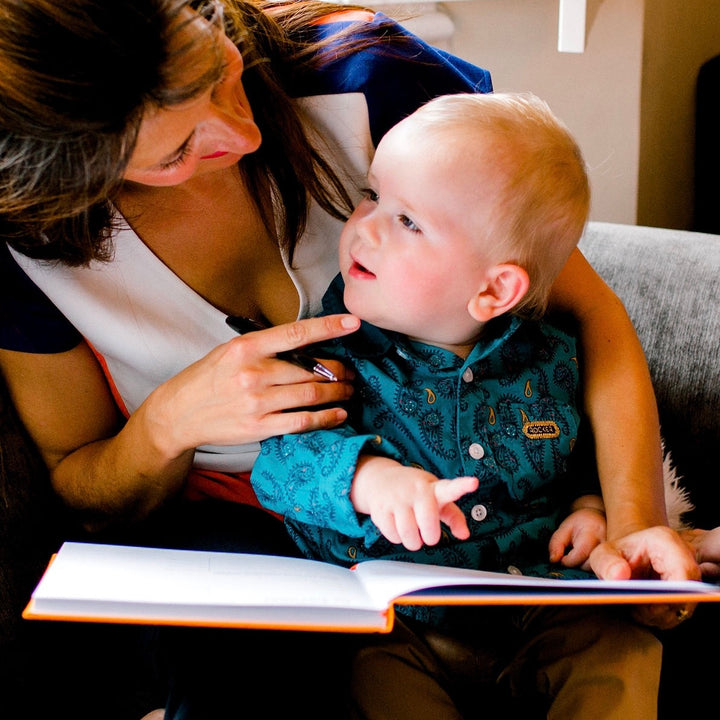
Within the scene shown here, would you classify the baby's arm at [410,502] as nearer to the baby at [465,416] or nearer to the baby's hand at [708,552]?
the baby at [465,416]

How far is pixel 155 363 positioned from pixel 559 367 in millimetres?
498

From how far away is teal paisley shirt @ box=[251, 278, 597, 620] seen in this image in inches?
38.6

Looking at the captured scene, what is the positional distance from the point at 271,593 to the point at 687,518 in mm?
813

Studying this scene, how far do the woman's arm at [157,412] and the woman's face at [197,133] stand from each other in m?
0.19

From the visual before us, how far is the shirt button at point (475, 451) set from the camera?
99 cm

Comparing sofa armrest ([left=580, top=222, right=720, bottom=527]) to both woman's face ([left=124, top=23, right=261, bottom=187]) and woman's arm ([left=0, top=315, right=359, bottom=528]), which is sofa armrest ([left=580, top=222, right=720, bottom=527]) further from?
woman's face ([left=124, top=23, right=261, bottom=187])

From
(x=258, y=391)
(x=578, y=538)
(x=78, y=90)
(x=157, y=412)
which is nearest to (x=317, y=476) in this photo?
(x=258, y=391)

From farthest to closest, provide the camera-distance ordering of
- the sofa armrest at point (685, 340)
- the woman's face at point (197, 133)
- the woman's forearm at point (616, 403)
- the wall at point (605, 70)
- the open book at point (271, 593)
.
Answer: the wall at point (605, 70) < the sofa armrest at point (685, 340) < the woman's forearm at point (616, 403) < the woman's face at point (197, 133) < the open book at point (271, 593)

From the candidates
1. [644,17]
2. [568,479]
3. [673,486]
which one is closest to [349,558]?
[568,479]

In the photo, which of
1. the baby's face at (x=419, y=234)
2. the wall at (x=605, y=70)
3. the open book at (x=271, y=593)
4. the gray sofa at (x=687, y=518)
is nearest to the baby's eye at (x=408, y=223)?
the baby's face at (x=419, y=234)

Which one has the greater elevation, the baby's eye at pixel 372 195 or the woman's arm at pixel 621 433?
the baby's eye at pixel 372 195

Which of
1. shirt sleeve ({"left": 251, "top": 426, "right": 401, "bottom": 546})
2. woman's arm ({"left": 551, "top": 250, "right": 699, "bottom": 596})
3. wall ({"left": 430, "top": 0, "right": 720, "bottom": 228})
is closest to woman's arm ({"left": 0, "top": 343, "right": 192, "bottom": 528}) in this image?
shirt sleeve ({"left": 251, "top": 426, "right": 401, "bottom": 546})

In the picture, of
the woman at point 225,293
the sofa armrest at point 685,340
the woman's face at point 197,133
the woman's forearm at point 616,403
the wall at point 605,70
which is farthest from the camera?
the wall at point 605,70

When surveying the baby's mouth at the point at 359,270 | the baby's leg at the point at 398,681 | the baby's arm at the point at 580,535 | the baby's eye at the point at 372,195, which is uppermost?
the baby's eye at the point at 372,195
